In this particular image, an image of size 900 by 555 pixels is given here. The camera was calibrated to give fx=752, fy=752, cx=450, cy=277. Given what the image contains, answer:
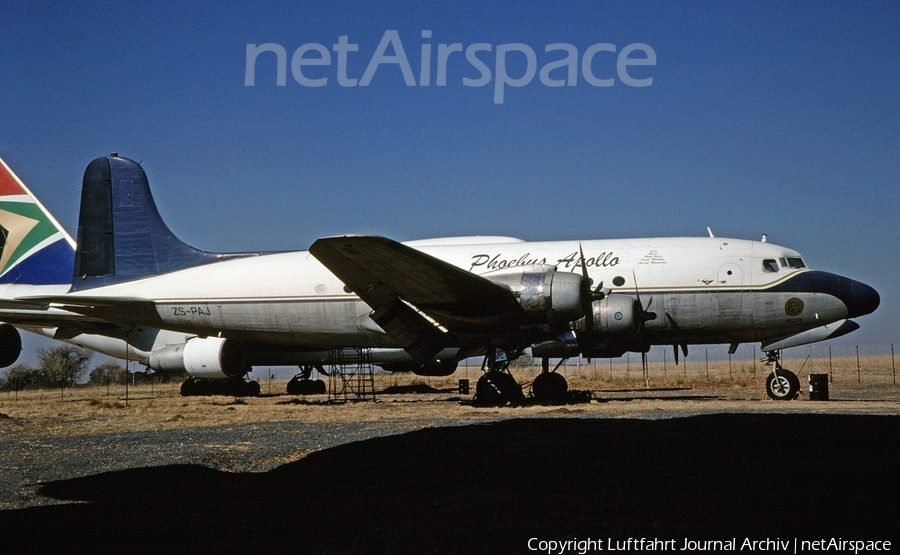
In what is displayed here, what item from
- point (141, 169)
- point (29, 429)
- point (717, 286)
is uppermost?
point (141, 169)

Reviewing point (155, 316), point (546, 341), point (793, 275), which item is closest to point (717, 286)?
point (793, 275)

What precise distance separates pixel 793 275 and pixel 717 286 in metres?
1.89

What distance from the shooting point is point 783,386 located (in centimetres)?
1802

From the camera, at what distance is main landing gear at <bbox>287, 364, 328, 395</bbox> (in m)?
32.3

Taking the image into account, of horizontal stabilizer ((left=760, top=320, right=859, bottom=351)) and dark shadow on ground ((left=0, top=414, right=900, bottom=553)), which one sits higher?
horizontal stabilizer ((left=760, top=320, right=859, bottom=351))

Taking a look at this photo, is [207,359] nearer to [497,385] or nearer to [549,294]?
[497,385]

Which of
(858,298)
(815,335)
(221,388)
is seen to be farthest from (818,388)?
(221,388)

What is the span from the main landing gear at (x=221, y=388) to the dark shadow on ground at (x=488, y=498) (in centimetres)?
2310

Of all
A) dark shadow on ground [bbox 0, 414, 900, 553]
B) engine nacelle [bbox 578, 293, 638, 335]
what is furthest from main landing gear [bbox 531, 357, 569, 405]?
dark shadow on ground [bbox 0, 414, 900, 553]

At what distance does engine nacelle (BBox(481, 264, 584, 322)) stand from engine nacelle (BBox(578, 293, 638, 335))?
1.35 metres

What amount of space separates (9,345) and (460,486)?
2067cm

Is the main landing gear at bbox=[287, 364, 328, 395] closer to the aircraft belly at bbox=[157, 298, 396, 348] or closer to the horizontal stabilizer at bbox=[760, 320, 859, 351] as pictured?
the aircraft belly at bbox=[157, 298, 396, 348]

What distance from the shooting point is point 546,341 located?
1769 centimetres

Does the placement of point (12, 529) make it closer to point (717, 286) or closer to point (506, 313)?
point (506, 313)
